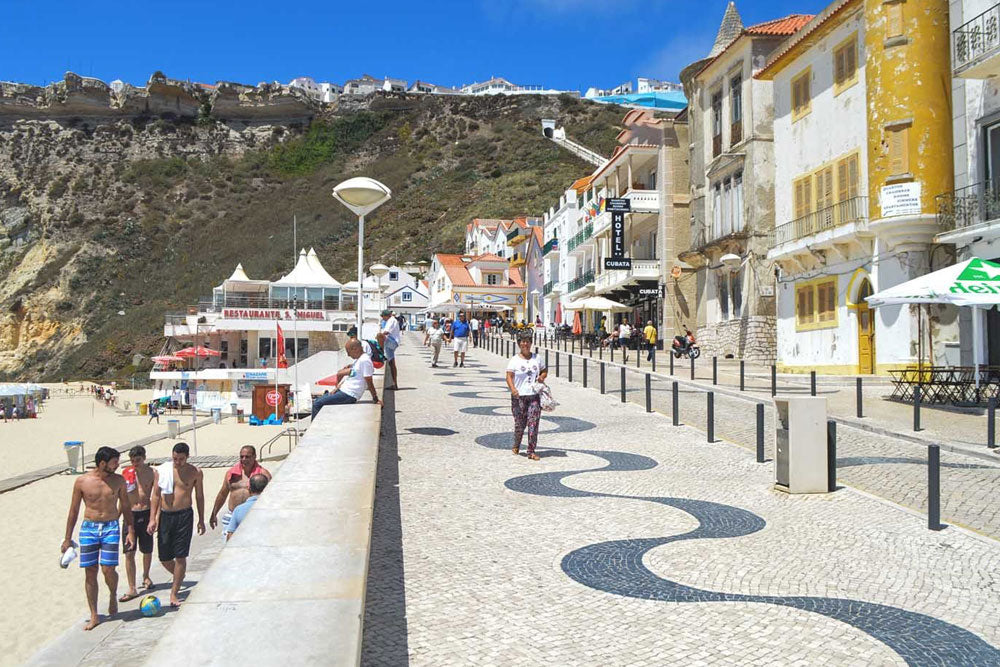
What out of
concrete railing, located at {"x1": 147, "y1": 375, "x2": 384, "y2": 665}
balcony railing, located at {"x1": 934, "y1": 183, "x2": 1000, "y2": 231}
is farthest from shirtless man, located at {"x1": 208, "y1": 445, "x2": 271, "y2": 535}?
balcony railing, located at {"x1": 934, "y1": 183, "x2": 1000, "y2": 231}

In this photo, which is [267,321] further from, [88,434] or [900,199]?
[900,199]

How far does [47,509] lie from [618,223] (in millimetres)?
27719

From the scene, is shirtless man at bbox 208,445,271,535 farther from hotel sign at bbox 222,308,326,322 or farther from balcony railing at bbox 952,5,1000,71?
hotel sign at bbox 222,308,326,322

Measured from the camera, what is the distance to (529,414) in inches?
428

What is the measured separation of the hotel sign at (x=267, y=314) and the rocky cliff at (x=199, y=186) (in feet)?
72.2

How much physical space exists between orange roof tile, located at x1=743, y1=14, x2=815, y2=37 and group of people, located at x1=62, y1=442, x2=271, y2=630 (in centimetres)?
2612

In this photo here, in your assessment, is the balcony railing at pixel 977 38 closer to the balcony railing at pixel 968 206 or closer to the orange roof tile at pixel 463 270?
the balcony railing at pixel 968 206

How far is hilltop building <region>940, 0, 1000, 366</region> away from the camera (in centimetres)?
1722

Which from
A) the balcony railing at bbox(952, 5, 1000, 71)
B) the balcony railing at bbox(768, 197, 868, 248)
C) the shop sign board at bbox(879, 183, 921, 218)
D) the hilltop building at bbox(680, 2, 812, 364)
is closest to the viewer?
the balcony railing at bbox(952, 5, 1000, 71)

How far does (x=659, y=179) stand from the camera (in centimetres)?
3819

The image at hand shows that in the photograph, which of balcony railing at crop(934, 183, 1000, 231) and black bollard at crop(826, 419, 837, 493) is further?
balcony railing at crop(934, 183, 1000, 231)

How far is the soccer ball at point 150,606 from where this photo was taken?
8586 mm

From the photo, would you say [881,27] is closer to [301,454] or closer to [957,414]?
[957,414]

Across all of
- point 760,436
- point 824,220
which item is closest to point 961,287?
point 760,436
